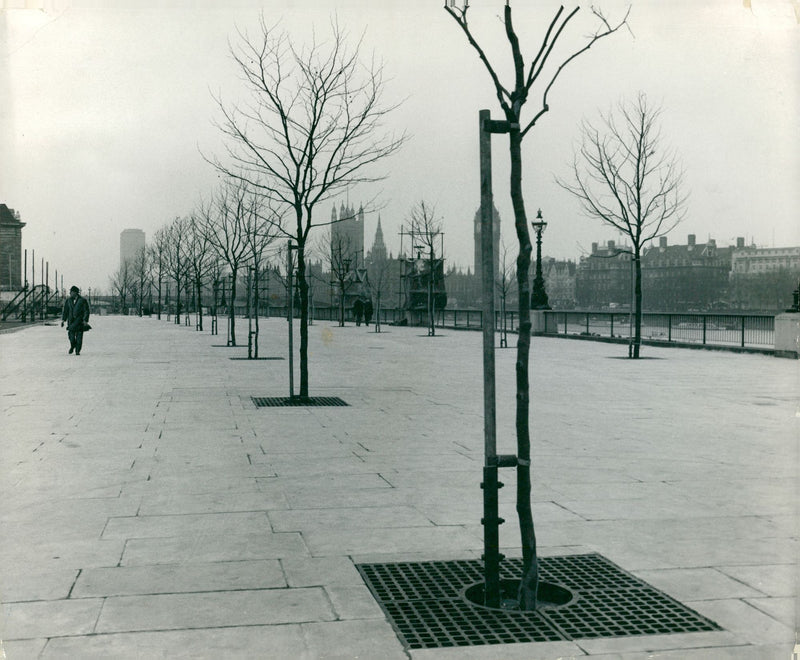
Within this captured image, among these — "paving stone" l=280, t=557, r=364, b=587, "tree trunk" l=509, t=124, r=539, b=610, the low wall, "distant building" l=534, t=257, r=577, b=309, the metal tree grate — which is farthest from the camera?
"distant building" l=534, t=257, r=577, b=309

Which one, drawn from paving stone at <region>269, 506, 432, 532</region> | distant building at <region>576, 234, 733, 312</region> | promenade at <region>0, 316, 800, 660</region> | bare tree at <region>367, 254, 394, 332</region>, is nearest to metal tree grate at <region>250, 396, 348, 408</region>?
promenade at <region>0, 316, 800, 660</region>

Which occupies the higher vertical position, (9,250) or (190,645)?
(9,250)

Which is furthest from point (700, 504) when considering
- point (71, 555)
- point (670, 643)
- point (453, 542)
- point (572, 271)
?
point (572, 271)

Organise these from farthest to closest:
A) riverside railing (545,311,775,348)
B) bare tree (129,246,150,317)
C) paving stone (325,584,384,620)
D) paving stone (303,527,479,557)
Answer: bare tree (129,246,150,317), riverside railing (545,311,775,348), paving stone (303,527,479,557), paving stone (325,584,384,620)

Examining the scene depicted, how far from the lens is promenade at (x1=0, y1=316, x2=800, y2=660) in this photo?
3.93 meters

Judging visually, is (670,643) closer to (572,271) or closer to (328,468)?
(328,468)

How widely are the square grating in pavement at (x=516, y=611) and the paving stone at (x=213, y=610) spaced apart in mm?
375

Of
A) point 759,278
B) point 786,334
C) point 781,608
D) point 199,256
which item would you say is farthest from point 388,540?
point 759,278

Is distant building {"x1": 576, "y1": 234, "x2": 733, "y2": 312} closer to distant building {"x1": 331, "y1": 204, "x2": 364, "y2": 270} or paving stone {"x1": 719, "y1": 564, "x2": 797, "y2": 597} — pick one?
distant building {"x1": 331, "y1": 204, "x2": 364, "y2": 270}

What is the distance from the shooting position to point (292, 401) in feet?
41.7

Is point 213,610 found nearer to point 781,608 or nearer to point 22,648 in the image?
point 22,648

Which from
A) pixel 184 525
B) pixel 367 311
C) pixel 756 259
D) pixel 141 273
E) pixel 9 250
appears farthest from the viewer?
pixel 9 250

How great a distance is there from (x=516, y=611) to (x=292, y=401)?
8696mm

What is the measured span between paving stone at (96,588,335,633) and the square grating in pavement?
0.38 meters
